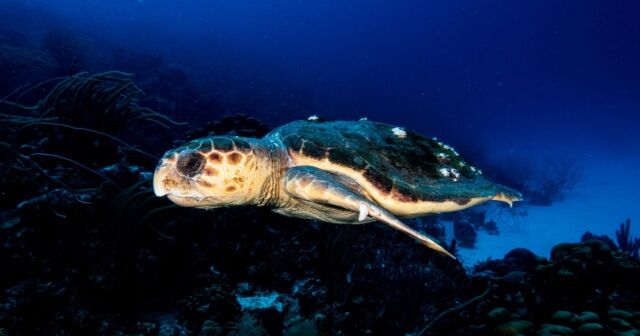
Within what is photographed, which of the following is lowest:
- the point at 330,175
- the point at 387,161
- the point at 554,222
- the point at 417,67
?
the point at 330,175

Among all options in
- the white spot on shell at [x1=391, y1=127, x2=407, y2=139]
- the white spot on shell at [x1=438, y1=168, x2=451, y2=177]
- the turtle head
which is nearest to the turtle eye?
the turtle head

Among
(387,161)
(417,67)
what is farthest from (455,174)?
(417,67)

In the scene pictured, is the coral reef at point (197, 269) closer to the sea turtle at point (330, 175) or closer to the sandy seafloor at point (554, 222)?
the sea turtle at point (330, 175)

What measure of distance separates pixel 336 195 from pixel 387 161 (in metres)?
1.07

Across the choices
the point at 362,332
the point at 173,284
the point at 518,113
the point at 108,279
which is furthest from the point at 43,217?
the point at 518,113

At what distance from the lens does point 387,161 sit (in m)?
3.04

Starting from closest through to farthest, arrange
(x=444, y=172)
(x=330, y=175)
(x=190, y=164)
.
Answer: (x=190, y=164)
(x=330, y=175)
(x=444, y=172)

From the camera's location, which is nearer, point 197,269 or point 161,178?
point 161,178

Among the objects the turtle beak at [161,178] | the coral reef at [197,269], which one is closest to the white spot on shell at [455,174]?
the coral reef at [197,269]

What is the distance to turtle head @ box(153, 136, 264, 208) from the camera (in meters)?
2.23

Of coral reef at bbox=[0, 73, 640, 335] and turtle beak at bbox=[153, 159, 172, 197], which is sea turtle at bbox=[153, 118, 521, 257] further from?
coral reef at bbox=[0, 73, 640, 335]

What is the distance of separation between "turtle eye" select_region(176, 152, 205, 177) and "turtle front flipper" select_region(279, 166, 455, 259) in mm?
728

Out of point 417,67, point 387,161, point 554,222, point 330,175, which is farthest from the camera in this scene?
point 417,67

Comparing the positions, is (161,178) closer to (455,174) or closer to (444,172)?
(444,172)
